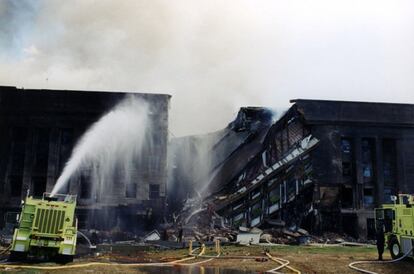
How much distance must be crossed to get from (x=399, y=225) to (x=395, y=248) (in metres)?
1.13

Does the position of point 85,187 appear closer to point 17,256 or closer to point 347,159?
point 17,256

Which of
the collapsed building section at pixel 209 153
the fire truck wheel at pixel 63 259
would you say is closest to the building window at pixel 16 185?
the collapsed building section at pixel 209 153

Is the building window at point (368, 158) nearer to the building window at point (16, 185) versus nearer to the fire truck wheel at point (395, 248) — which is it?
the fire truck wheel at point (395, 248)

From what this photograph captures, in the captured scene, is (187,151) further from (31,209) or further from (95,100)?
(31,209)

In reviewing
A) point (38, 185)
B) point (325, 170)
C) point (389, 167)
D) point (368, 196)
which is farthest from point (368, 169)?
point (38, 185)

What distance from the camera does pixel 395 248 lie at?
814 inches

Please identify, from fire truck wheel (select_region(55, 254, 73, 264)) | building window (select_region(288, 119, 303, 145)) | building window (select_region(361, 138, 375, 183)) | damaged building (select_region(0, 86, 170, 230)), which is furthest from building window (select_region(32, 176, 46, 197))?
building window (select_region(361, 138, 375, 183))

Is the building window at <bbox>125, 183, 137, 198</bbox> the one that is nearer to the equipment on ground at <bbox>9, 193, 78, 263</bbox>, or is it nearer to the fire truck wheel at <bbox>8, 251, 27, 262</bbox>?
the equipment on ground at <bbox>9, 193, 78, 263</bbox>

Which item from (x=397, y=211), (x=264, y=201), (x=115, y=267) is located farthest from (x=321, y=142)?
(x=115, y=267)

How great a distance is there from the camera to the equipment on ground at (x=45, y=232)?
16.4m

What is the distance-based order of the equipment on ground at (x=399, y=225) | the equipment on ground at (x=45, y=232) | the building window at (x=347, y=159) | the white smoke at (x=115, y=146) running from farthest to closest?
the building window at (x=347, y=159) < the white smoke at (x=115, y=146) < the equipment on ground at (x=399, y=225) < the equipment on ground at (x=45, y=232)

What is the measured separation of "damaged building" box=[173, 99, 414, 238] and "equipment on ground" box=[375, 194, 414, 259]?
1504 centimetres

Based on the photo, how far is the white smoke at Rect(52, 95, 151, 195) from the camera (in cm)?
3703

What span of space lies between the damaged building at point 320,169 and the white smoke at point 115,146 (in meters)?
7.61
